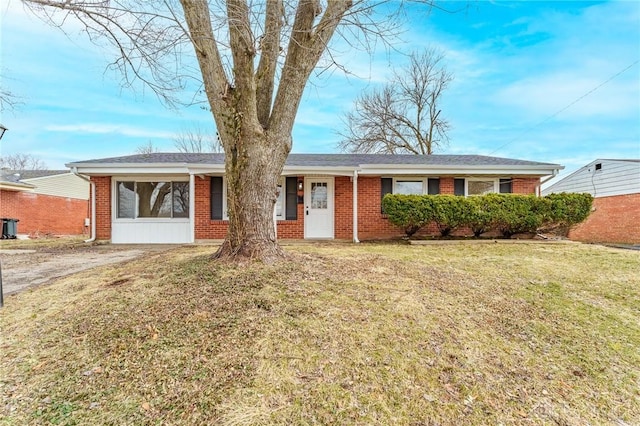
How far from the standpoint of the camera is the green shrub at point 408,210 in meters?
9.02

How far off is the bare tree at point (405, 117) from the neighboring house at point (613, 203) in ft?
30.1

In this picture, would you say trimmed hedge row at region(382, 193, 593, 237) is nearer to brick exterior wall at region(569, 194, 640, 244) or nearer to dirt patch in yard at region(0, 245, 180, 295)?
brick exterior wall at region(569, 194, 640, 244)

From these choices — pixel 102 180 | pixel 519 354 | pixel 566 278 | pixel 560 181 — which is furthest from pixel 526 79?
pixel 102 180

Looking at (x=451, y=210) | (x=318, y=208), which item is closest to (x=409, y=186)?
(x=451, y=210)

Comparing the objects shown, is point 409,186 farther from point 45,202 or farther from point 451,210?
point 45,202

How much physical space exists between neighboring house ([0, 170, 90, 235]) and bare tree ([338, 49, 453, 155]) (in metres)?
17.4

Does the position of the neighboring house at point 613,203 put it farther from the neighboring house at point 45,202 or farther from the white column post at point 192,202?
the neighboring house at point 45,202

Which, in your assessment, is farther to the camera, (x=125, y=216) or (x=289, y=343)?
(x=125, y=216)

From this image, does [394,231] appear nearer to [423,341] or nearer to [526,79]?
[423,341]

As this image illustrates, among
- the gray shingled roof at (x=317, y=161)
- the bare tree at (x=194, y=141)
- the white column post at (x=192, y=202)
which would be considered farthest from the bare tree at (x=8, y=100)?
the bare tree at (x=194, y=141)

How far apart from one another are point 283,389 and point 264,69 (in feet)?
13.5

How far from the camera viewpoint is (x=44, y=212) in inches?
693

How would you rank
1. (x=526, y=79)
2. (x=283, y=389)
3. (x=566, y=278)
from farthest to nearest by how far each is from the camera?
(x=526, y=79) → (x=566, y=278) → (x=283, y=389)

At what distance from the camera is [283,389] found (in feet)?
6.89
